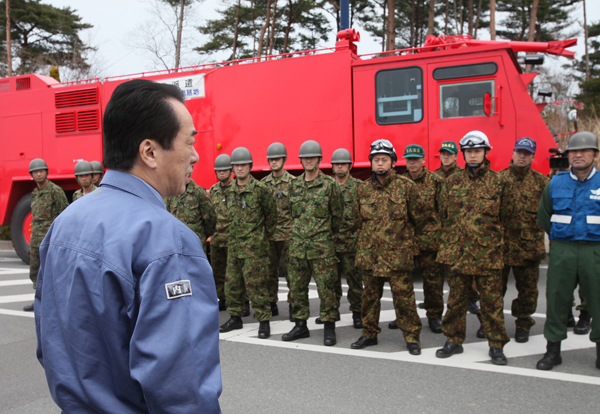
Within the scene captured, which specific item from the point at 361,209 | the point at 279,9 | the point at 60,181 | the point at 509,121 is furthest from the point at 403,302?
the point at 279,9

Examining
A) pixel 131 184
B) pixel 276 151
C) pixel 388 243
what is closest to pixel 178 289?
pixel 131 184

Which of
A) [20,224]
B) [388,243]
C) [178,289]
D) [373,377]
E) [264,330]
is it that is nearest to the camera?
[178,289]

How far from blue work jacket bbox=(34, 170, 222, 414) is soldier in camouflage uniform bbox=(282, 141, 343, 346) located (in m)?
3.98

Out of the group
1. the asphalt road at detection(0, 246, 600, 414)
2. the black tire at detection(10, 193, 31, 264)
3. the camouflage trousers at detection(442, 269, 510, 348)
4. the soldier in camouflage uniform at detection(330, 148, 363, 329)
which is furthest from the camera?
the black tire at detection(10, 193, 31, 264)

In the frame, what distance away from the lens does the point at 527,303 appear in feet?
16.4

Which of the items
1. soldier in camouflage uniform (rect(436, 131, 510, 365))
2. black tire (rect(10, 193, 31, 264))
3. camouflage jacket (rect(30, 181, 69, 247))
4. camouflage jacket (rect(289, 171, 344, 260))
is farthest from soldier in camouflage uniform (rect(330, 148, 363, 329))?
black tire (rect(10, 193, 31, 264))

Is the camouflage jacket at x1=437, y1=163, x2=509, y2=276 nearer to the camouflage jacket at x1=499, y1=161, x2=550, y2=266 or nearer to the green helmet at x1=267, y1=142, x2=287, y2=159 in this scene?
the camouflage jacket at x1=499, y1=161, x2=550, y2=266

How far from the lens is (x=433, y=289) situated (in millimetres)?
5551

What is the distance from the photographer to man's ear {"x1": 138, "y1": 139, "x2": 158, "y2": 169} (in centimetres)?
126

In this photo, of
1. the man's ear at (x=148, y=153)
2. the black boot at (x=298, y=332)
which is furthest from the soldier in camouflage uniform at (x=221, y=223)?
the man's ear at (x=148, y=153)

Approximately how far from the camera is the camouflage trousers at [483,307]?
4391 mm

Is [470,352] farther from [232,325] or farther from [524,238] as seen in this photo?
[232,325]

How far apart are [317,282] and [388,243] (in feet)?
2.97

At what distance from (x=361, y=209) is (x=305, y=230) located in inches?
25.7
